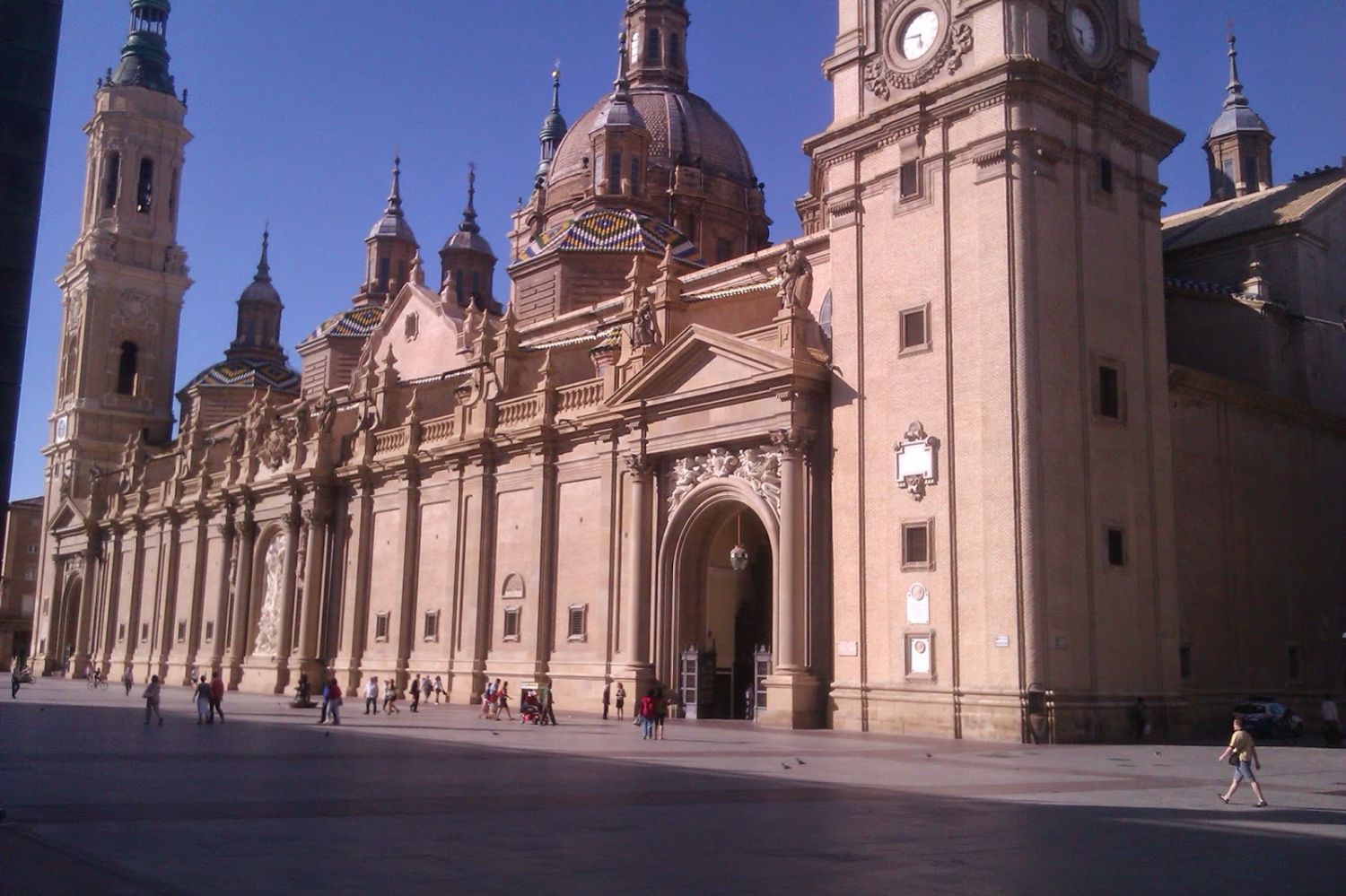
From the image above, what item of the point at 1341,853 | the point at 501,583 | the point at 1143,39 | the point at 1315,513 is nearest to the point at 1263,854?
the point at 1341,853

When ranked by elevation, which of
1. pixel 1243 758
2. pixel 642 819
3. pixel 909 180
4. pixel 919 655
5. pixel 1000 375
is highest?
pixel 909 180

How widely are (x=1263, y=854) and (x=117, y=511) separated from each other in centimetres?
7403

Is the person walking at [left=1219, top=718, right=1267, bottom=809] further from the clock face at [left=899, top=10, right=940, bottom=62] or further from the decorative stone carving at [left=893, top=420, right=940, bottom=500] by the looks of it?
the clock face at [left=899, top=10, right=940, bottom=62]

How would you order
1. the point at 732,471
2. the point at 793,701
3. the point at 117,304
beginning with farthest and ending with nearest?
the point at 117,304 → the point at 732,471 → the point at 793,701

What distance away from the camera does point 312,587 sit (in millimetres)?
54812

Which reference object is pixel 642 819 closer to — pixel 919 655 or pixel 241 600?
pixel 919 655

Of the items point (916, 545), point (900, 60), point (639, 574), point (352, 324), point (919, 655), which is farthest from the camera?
point (352, 324)

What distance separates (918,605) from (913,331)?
6.62 metres

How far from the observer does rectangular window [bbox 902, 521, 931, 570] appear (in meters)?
31.5

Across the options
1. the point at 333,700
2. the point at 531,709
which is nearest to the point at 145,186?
the point at 333,700

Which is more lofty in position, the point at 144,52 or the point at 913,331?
the point at 144,52

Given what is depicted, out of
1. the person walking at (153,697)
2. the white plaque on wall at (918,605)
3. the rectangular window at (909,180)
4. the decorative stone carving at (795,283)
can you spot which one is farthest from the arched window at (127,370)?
the white plaque on wall at (918,605)

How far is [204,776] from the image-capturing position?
18.5 meters

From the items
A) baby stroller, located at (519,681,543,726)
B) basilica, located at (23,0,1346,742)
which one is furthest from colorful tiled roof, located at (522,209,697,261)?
baby stroller, located at (519,681,543,726)
